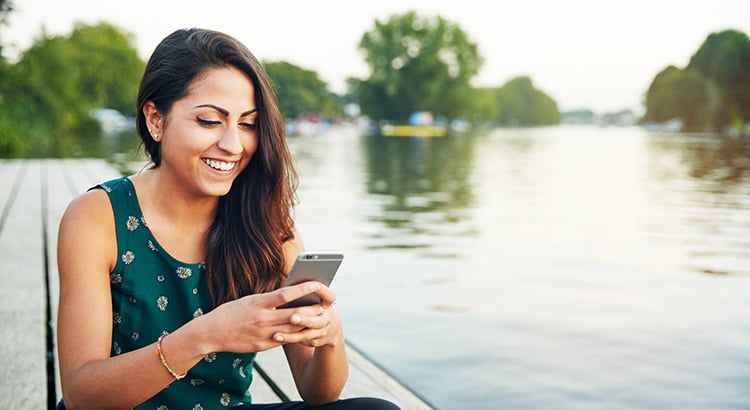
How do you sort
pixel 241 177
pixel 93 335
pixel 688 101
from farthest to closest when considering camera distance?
1. pixel 688 101
2. pixel 241 177
3. pixel 93 335

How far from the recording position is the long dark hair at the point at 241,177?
75.9 inches

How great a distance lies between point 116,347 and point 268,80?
762mm

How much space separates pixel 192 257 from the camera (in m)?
2.06

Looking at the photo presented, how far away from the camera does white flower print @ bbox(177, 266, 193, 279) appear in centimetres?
201

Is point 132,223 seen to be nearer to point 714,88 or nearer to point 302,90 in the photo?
point 302,90

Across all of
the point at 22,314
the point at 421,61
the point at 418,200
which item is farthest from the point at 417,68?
the point at 22,314

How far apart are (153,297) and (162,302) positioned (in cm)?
3

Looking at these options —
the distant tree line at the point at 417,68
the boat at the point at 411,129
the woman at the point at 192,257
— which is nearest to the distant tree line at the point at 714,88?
the distant tree line at the point at 417,68

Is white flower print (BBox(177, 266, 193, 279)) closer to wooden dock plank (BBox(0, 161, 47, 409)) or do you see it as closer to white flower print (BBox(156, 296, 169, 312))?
white flower print (BBox(156, 296, 169, 312))

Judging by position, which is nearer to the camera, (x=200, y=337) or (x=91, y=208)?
(x=200, y=337)

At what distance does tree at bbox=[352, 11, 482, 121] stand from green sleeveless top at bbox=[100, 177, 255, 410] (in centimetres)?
7853

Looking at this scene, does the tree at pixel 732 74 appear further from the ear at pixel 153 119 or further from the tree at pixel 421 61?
the ear at pixel 153 119

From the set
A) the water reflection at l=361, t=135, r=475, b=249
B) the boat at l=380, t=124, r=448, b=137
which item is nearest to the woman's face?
the water reflection at l=361, t=135, r=475, b=249

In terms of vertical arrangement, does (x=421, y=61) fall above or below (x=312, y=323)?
above
